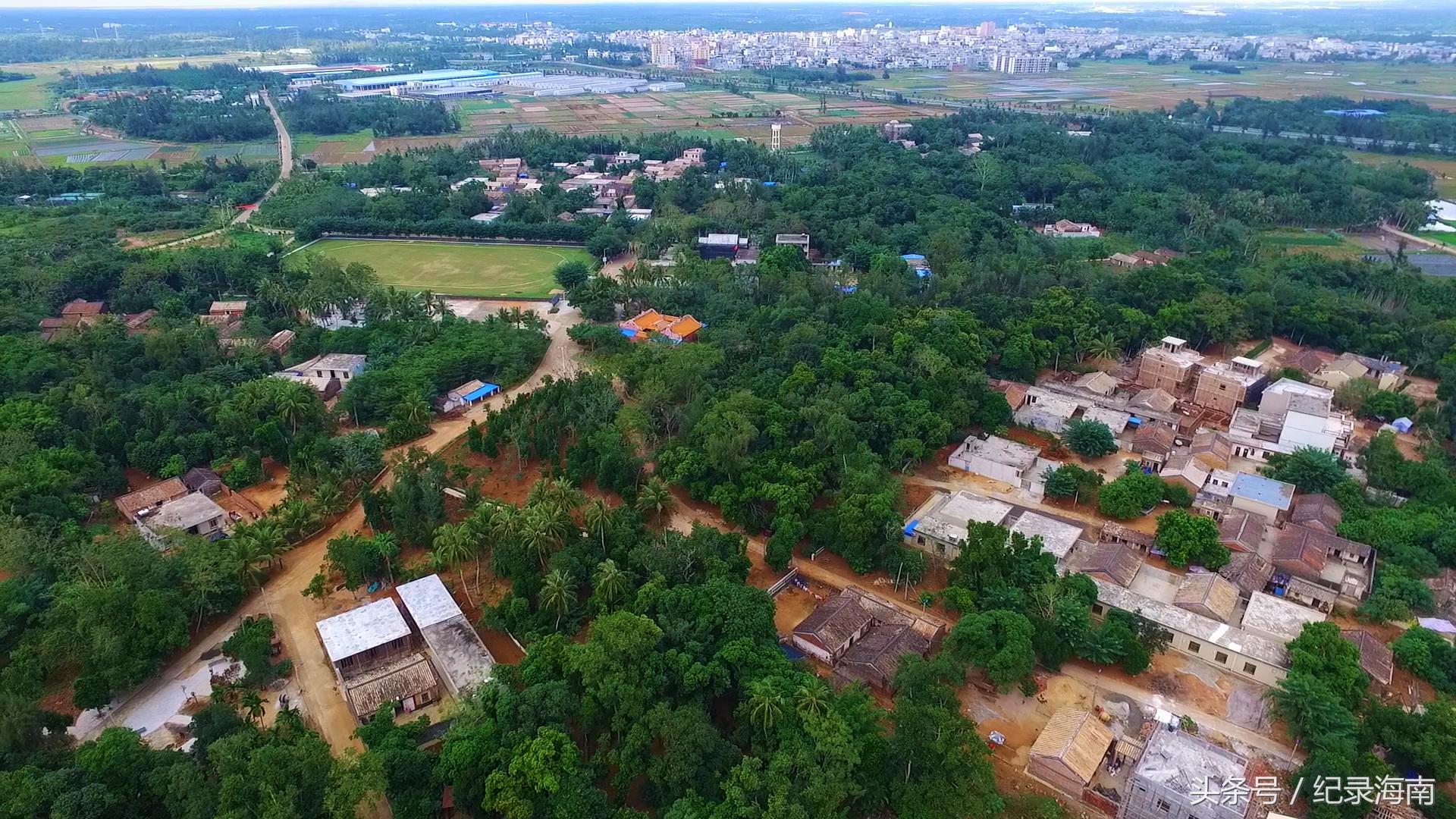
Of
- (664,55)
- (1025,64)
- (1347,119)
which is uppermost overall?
(664,55)

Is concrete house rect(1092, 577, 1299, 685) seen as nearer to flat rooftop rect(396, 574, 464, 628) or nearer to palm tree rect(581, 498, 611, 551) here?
palm tree rect(581, 498, 611, 551)

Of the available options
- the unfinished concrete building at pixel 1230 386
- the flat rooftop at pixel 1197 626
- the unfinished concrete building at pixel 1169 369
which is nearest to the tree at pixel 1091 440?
the unfinished concrete building at pixel 1230 386

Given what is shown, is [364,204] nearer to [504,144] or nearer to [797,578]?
[504,144]

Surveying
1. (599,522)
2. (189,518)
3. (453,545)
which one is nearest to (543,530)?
(599,522)

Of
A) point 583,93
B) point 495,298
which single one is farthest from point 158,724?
point 583,93

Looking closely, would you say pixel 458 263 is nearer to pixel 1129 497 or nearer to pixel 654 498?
pixel 654 498

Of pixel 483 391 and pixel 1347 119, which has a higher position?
pixel 1347 119
